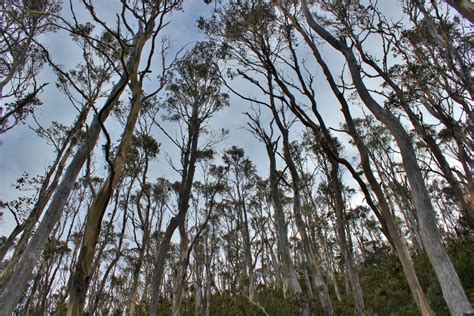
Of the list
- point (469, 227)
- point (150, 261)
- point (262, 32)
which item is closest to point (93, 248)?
point (262, 32)

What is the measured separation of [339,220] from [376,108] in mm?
3477

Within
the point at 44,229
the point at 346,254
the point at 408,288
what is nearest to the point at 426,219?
the point at 346,254

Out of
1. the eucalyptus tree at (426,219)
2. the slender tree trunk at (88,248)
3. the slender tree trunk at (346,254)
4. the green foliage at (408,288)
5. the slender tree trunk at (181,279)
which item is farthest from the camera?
the slender tree trunk at (181,279)

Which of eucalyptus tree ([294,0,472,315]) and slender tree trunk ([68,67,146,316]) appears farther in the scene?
eucalyptus tree ([294,0,472,315])

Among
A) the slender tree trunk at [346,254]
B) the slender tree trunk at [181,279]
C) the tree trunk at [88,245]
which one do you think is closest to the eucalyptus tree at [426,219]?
the slender tree trunk at [346,254]

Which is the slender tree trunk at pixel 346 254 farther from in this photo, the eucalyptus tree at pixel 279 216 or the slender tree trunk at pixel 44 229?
the slender tree trunk at pixel 44 229

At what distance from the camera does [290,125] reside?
8.21 m

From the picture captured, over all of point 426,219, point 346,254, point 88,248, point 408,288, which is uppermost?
point 408,288

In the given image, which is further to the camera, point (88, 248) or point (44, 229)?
point (44, 229)

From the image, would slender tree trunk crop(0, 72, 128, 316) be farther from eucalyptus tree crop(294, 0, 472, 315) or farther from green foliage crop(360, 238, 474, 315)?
green foliage crop(360, 238, 474, 315)

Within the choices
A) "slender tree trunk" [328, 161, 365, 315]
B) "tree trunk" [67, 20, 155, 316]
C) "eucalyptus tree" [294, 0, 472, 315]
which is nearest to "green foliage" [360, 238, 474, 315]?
"slender tree trunk" [328, 161, 365, 315]

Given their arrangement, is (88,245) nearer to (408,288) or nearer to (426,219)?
(426,219)

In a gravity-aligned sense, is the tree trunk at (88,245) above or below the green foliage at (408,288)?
below

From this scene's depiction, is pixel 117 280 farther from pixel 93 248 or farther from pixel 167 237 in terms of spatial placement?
pixel 93 248
